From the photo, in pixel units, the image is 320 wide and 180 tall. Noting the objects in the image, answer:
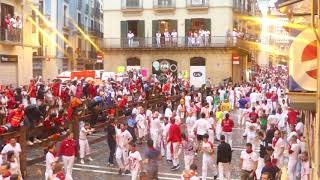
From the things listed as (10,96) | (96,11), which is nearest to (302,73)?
(10,96)

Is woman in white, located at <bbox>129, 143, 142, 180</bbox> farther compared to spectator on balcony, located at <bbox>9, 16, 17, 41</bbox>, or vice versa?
spectator on balcony, located at <bbox>9, 16, 17, 41</bbox>

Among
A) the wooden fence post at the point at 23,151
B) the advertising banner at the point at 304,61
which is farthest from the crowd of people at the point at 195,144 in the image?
the advertising banner at the point at 304,61

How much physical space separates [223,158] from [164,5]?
35.7 metres

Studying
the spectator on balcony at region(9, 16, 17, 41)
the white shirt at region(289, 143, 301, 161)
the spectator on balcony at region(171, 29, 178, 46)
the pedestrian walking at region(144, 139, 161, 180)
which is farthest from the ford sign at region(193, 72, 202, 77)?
the pedestrian walking at region(144, 139, 161, 180)

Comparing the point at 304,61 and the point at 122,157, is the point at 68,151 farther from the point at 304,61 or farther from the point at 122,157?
the point at 304,61

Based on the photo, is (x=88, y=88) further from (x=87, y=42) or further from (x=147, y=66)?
(x=87, y=42)

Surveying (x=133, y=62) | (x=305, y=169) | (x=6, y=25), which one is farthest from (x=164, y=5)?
(x=305, y=169)

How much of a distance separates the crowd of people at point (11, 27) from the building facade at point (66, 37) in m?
8.55

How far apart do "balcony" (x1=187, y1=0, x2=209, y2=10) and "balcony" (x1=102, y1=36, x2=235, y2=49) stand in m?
2.93

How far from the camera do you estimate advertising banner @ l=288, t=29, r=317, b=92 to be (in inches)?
243

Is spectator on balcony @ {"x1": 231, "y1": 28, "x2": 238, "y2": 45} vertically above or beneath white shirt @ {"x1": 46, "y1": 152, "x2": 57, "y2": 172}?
above

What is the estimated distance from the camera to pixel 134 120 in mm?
21406

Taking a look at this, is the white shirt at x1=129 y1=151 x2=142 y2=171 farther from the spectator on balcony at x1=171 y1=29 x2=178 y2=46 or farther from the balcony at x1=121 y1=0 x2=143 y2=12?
the balcony at x1=121 y1=0 x2=143 y2=12

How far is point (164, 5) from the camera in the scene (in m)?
49.1
